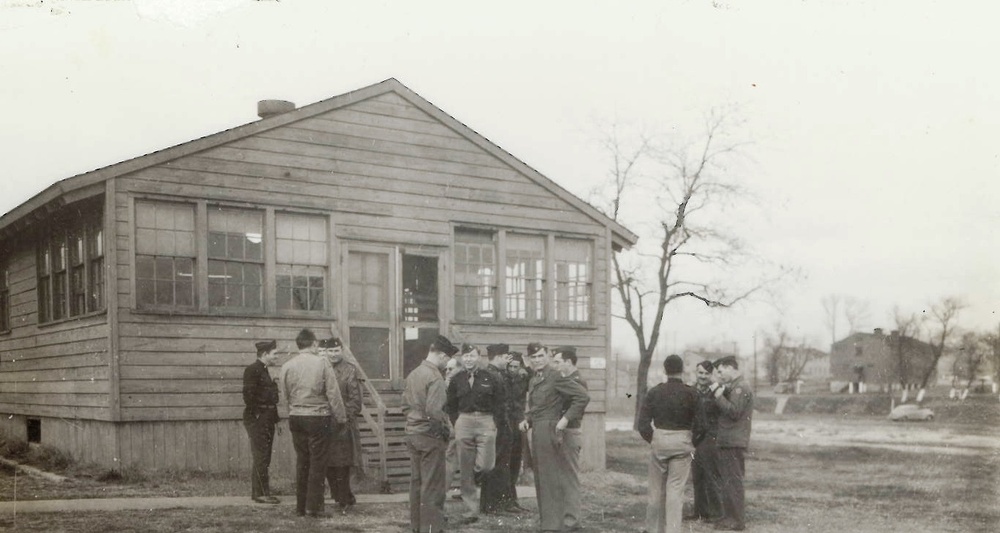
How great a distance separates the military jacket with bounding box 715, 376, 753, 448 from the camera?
33.3ft

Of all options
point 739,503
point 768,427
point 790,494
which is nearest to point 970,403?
point 768,427

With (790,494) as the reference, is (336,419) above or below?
above

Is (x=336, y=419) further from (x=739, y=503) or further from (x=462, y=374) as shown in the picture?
(x=739, y=503)

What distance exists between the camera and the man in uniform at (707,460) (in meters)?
10.4

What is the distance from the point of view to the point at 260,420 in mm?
10070

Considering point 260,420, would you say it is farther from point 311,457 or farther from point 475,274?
point 475,274

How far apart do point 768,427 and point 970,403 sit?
1286 centimetres

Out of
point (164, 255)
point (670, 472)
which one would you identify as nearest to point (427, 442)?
point (670, 472)

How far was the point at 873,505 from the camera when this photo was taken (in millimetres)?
12500

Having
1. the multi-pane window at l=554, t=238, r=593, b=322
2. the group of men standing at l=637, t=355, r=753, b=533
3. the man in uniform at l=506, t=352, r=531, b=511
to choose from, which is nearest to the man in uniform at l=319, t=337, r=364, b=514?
the man in uniform at l=506, t=352, r=531, b=511

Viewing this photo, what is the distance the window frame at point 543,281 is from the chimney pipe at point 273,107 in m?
3.09

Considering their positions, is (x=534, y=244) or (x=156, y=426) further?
(x=534, y=244)

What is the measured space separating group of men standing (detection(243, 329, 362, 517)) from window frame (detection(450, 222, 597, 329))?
4348 mm

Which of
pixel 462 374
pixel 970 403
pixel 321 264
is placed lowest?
pixel 970 403
